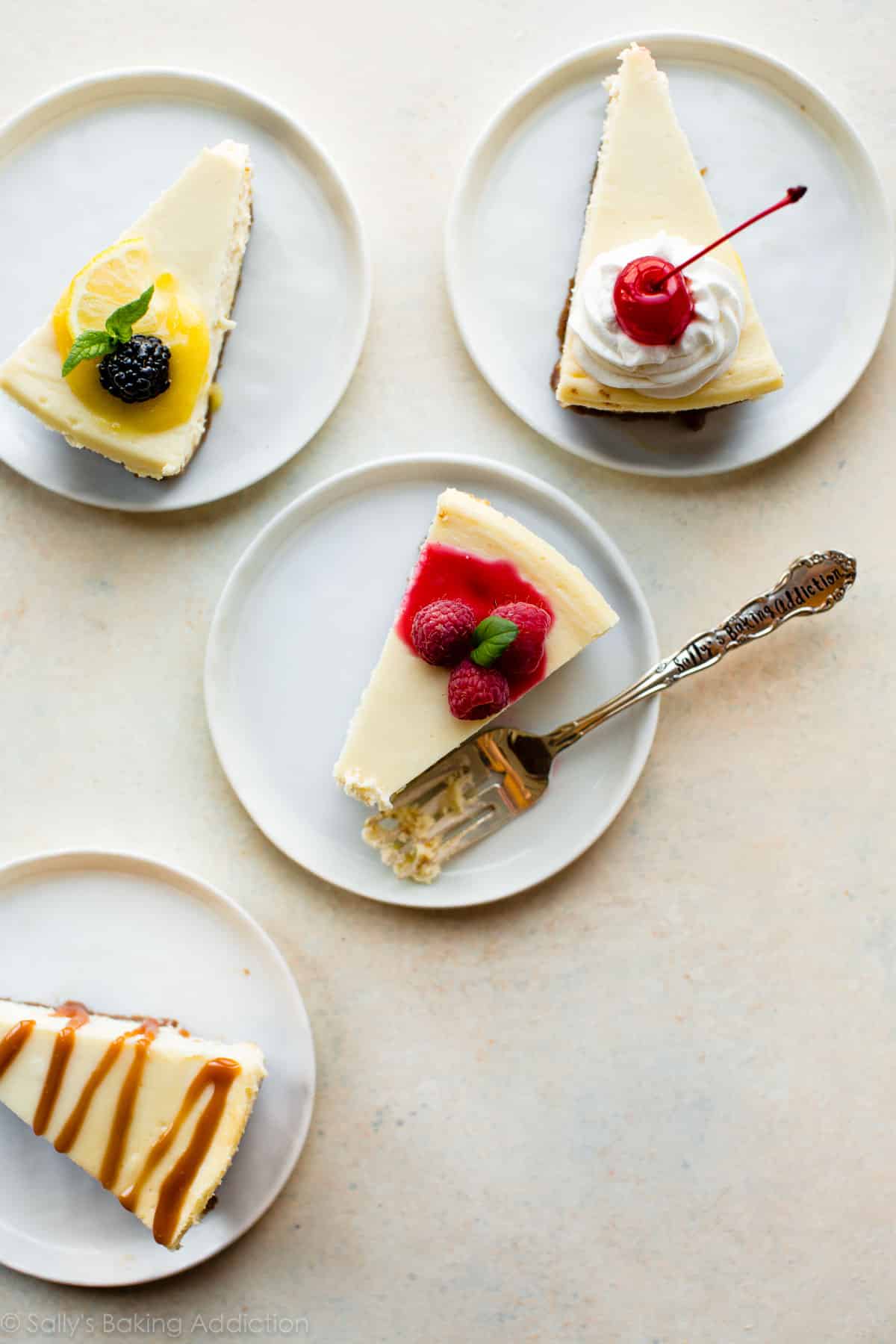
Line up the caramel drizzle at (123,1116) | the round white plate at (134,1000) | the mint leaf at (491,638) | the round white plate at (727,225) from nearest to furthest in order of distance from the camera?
the mint leaf at (491,638) → the caramel drizzle at (123,1116) → the round white plate at (134,1000) → the round white plate at (727,225)

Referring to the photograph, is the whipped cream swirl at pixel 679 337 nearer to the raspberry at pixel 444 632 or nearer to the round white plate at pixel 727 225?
the round white plate at pixel 727 225

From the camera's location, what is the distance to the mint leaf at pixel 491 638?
1950 mm

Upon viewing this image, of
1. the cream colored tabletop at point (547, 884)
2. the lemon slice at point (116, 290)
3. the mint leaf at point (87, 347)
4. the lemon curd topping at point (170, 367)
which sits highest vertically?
the lemon slice at point (116, 290)

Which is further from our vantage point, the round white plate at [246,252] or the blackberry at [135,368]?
the round white plate at [246,252]

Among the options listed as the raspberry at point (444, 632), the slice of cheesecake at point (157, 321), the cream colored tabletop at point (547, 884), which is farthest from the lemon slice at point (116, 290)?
the raspberry at point (444, 632)

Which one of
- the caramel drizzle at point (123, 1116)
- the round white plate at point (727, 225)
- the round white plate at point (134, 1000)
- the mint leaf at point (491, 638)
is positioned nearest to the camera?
the mint leaf at point (491, 638)

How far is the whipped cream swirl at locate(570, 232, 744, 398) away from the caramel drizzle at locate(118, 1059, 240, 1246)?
172 centimetres

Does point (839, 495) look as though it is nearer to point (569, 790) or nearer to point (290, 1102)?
point (569, 790)

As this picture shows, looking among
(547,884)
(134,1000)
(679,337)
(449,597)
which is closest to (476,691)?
(449,597)

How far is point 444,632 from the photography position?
1.97 m

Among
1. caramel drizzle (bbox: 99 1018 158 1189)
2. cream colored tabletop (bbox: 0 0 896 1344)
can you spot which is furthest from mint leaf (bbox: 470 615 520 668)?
caramel drizzle (bbox: 99 1018 158 1189)

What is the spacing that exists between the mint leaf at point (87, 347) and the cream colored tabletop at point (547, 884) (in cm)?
41

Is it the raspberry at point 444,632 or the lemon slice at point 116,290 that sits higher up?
the lemon slice at point 116,290

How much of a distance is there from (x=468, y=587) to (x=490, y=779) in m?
0.45
